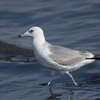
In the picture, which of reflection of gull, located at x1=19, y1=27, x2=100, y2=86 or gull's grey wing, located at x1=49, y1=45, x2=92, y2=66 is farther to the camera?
gull's grey wing, located at x1=49, y1=45, x2=92, y2=66

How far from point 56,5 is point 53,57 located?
27.8 feet

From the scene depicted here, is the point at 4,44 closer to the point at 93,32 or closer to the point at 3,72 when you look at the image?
the point at 3,72

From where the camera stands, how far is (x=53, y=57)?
23.3 ft

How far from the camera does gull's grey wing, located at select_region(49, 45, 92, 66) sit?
719 cm

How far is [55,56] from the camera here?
7.16 m

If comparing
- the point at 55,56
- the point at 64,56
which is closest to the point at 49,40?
the point at 64,56

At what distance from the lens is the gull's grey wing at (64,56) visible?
719cm

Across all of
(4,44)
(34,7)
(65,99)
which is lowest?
(65,99)

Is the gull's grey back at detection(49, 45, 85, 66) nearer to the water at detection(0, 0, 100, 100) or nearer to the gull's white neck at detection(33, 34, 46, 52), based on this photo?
the gull's white neck at detection(33, 34, 46, 52)

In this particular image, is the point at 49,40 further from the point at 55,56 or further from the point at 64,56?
the point at 55,56

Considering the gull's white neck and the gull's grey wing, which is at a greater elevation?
the gull's white neck

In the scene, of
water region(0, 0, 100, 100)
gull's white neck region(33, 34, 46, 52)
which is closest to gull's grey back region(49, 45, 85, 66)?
gull's white neck region(33, 34, 46, 52)

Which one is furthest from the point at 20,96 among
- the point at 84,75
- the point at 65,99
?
the point at 84,75

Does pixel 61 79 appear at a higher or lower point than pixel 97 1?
lower
